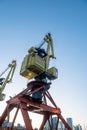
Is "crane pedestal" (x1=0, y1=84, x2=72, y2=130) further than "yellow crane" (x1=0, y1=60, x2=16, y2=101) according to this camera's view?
No

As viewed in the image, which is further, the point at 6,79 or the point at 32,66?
the point at 6,79

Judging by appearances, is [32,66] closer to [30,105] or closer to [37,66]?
[37,66]

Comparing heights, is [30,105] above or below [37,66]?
below

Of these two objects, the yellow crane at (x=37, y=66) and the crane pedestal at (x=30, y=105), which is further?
the yellow crane at (x=37, y=66)

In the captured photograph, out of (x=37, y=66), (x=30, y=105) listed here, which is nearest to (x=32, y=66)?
(x=37, y=66)

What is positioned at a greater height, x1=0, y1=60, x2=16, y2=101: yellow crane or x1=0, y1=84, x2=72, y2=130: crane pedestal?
x1=0, y1=60, x2=16, y2=101: yellow crane

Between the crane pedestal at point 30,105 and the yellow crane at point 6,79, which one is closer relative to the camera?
the crane pedestal at point 30,105

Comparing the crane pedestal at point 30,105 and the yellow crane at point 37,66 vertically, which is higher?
the yellow crane at point 37,66

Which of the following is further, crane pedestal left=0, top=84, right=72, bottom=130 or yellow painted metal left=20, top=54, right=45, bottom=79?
yellow painted metal left=20, top=54, right=45, bottom=79

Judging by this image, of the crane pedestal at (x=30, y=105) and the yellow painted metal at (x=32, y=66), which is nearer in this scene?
the crane pedestal at (x=30, y=105)

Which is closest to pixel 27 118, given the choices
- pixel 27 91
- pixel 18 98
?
pixel 18 98

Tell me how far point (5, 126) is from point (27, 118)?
530 centimetres

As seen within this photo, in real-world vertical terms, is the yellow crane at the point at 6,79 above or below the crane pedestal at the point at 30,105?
above

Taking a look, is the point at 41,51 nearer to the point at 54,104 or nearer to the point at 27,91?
the point at 27,91
